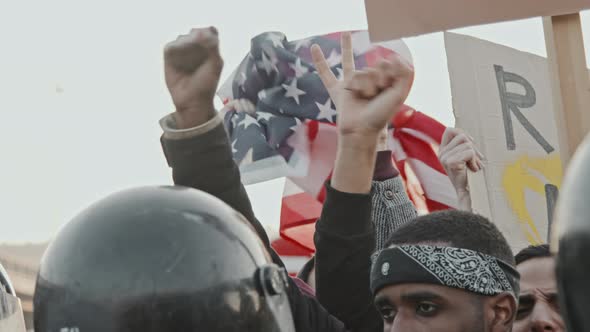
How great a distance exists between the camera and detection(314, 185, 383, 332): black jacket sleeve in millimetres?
3242

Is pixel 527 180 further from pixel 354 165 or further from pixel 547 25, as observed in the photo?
pixel 354 165

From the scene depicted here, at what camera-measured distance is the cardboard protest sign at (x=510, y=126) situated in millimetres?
6371

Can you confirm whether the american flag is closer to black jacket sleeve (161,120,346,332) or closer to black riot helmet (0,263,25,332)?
black riot helmet (0,263,25,332)

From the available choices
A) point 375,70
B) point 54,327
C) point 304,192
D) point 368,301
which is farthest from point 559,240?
point 304,192

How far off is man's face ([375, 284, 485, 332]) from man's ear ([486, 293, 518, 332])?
0.10 ft

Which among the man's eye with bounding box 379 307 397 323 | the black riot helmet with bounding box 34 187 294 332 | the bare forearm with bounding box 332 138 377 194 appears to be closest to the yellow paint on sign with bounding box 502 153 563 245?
the man's eye with bounding box 379 307 397 323

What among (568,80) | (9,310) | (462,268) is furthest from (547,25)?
(9,310)

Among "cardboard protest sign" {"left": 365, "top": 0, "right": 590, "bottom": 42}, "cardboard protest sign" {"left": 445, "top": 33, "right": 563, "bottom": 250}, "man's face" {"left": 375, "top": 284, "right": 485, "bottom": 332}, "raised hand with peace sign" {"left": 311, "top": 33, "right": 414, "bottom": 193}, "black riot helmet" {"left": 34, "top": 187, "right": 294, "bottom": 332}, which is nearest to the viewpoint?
"black riot helmet" {"left": 34, "top": 187, "right": 294, "bottom": 332}

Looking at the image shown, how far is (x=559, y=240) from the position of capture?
1.48 metres

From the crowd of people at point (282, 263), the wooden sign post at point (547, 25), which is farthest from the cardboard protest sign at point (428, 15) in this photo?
the crowd of people at point (282, 263)

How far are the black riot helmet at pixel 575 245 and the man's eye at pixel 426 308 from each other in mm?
1811

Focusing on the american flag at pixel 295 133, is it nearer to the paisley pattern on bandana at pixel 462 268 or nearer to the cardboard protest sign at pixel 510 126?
the cardboard protest sign at pixel 510 126

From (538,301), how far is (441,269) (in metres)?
0.69

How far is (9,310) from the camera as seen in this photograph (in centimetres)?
342
